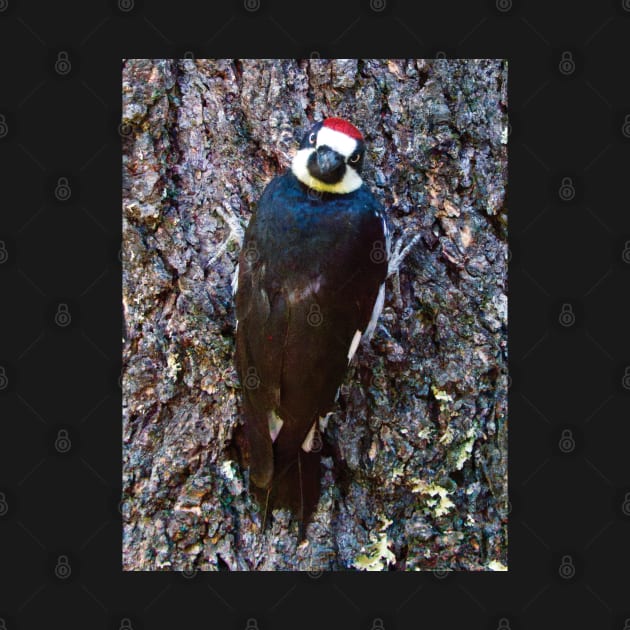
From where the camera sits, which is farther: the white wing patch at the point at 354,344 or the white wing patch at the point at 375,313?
the white wing patch at the point at 375,313

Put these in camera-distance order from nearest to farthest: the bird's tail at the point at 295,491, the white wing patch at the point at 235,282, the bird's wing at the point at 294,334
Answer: the bird's wing at the point at 294,334, the bird's tail at the point at 295,491, the white wing patch at the point at 235,282

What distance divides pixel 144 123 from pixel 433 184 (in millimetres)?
1257

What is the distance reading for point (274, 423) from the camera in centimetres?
327

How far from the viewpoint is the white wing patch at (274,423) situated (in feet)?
10.7

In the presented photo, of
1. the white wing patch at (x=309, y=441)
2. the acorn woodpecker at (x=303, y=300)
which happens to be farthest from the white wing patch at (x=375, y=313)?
the white wing patch at (x=309, y=441)

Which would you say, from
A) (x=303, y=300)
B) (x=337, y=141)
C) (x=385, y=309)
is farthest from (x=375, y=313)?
(x=337, y=141)

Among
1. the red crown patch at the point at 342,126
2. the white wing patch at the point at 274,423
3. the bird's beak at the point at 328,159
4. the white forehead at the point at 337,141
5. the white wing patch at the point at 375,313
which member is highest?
the red crown patch at the point at 342,126

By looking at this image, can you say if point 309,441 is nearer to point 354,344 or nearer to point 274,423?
point 274,423

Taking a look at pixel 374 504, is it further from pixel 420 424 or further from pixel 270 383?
pixel 270 383

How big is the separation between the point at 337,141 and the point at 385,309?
749 mm

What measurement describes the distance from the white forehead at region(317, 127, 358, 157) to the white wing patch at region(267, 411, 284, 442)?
1083 millimetres

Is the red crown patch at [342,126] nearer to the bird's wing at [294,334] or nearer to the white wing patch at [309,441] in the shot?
the bird's wing at [294,334]

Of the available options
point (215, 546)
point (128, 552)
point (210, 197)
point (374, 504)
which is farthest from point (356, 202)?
point (128, 552)

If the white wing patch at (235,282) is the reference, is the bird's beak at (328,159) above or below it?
above
